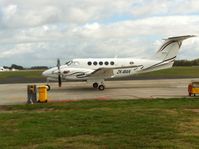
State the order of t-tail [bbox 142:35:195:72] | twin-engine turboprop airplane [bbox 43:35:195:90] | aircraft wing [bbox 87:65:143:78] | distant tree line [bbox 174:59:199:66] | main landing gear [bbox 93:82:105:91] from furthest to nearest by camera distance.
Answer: distant tree line [bbox 174:59:199:66], t-tail [bbox 142:35:195:72], main landing gear [bbox 93:82:105:91], twin-engine turboprop airplane [bbox 43:35:195:90], aircraft wing [bbox 87:65:143:78]

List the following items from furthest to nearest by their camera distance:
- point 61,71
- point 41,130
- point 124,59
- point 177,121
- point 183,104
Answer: point 124,59
point 61,71
point 183,104
point 177,121
point 41,130

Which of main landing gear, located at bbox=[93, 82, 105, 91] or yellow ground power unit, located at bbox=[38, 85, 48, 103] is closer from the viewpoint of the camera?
yellow ground power unit, located at bbox=[38, 85, 48, 103]

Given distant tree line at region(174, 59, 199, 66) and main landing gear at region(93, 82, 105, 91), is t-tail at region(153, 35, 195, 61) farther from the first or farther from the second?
distant tree line at region(174, 59, 199, 66)

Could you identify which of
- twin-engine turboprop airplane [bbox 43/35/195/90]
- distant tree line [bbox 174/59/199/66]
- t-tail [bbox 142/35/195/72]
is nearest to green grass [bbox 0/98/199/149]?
twin-engine turboprop airplane [bbox 43/35/195/90]

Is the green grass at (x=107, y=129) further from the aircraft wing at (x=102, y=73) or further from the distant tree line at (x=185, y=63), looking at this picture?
the distant tree line at (x=185, y=63)

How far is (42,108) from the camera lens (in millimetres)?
18266

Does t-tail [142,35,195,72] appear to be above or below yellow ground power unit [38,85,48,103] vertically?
above

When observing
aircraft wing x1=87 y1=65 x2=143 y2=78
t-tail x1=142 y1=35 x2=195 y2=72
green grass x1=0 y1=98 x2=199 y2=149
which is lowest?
green grass x1=0 y1=98 x2=199 y2=149

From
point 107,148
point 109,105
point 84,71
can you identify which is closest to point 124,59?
point 84,71

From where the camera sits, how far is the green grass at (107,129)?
9.74 metres

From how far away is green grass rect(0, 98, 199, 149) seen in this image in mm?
9742

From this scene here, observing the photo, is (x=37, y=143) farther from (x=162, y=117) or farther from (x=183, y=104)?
(x=183, y=104)

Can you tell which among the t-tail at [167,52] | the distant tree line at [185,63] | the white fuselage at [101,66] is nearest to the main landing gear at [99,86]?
the white fuselage at [101,66]

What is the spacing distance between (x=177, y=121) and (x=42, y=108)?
24.6 ft
